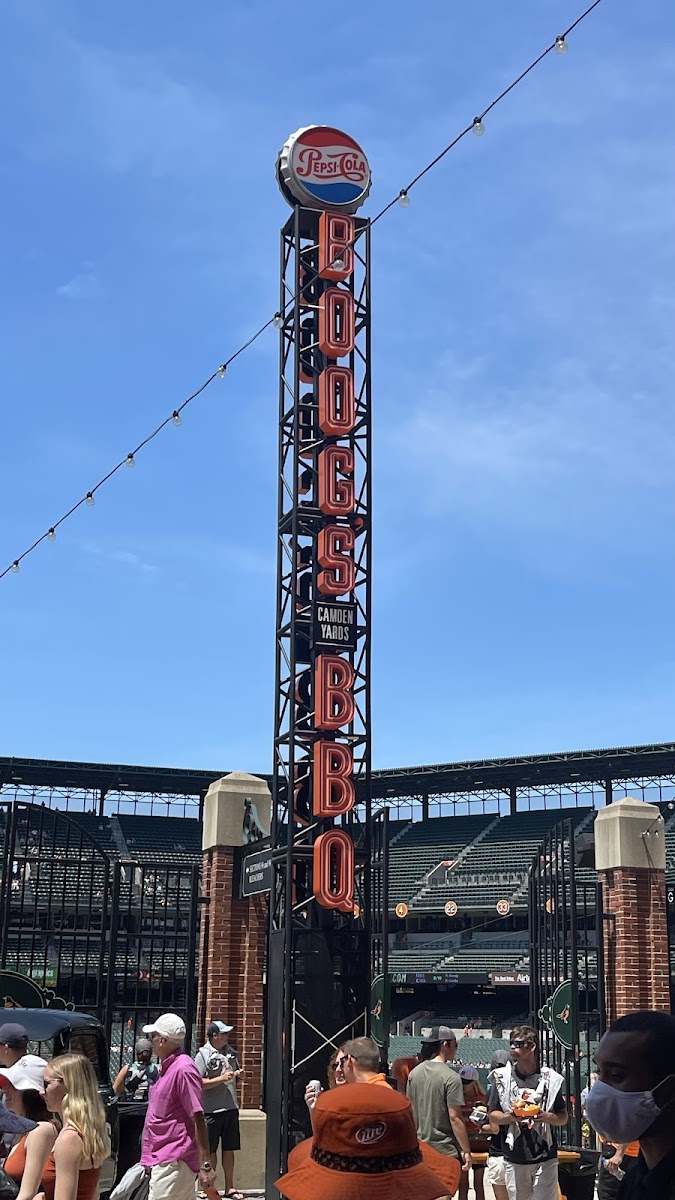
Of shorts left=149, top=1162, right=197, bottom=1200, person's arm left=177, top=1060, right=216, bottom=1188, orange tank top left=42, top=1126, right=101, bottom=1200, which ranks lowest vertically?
shorts left=149, top=1162, right=197, bottom=1200

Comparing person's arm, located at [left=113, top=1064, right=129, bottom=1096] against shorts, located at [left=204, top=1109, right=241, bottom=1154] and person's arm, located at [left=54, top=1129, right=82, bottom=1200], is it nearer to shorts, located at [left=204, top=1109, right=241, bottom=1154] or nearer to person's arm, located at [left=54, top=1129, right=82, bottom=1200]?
shorts, located at [left=204, top=1109, right=241, bottom=1154]

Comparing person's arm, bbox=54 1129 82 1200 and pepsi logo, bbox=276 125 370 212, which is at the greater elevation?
pepsi logo, bbox=276 125 370 212

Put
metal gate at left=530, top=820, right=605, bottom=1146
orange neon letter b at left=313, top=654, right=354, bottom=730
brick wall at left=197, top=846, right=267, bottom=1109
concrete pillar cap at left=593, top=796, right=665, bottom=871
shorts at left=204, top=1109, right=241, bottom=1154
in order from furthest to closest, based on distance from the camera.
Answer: orange neon letter b at left=313, top=654, right=354, bottom=730 → concrete pillar cap at left=593, top=796, right=665, bottom=871 → brick wall at left=197, top=846, right=267, bottom=1109 → metal gate at left=530, top=820, right=605, bottom=1146 → shorts at left=204, top=1109, right=241, bottom=1154

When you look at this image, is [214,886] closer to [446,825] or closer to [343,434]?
[343,434]

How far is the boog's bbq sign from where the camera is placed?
1606cm

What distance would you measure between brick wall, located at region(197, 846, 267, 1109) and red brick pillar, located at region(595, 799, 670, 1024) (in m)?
4.21

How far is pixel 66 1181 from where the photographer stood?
5500 mm

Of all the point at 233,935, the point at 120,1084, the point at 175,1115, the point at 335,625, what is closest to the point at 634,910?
the point at 233,935

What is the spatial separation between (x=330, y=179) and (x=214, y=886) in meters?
9.59

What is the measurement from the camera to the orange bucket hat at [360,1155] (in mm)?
2619

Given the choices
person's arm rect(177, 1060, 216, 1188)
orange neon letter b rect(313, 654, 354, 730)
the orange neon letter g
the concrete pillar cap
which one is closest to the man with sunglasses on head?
person's arm rect(177, 1060, 216, 1188)

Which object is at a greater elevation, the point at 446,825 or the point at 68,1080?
the point at 446,825

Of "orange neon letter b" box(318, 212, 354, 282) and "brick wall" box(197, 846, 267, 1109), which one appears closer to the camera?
"brick wall" box(197, 846, 267, 1109)

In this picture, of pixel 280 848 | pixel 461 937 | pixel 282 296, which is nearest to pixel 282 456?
pixel 282 296
